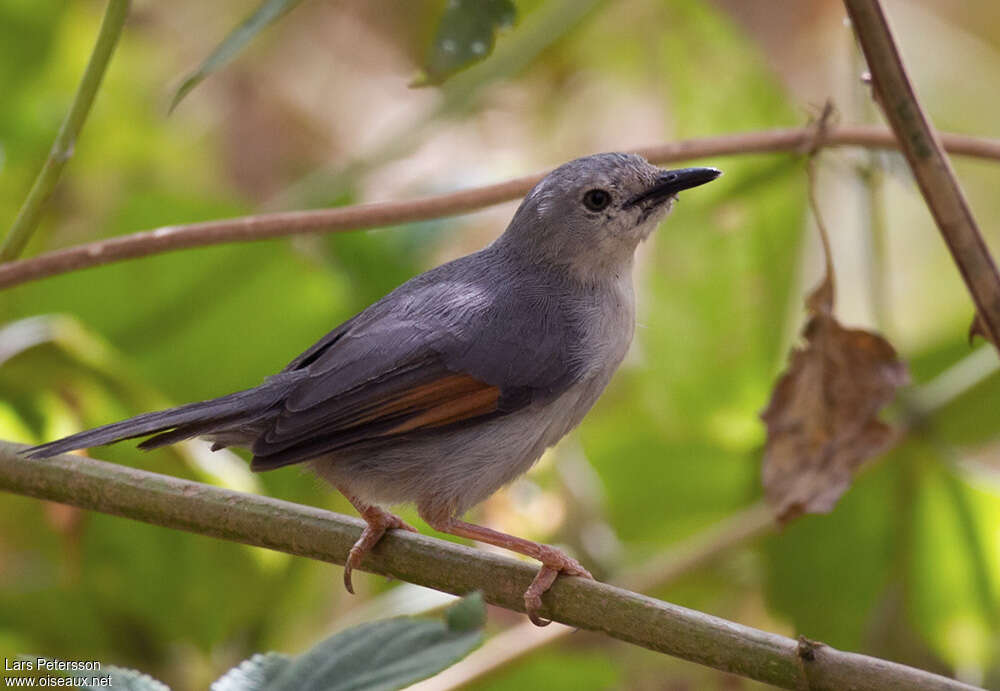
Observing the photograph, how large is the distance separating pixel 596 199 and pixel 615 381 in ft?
5.99

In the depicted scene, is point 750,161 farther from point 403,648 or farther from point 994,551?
point 403,648

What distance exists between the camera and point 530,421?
2373 mm

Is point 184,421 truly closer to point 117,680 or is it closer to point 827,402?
point 117,680

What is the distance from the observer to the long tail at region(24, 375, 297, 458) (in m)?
1.91

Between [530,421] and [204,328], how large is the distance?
4.31ft

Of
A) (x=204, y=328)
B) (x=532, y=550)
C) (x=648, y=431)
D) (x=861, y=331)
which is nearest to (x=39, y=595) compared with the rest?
(x=204, y=328)

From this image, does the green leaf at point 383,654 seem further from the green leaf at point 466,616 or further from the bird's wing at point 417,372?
the bird's wing at point 417,372

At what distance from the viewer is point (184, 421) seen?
207 cm

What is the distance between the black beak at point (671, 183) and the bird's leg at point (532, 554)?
82 cm

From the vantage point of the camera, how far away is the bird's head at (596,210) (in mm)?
2543

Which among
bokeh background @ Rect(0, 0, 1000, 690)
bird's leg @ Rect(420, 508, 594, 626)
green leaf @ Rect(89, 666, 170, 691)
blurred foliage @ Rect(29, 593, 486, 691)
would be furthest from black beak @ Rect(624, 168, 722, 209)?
green leaf @ Rect(89, 666, 170, 691)

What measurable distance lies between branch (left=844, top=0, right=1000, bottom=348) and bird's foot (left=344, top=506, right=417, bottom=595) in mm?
1153

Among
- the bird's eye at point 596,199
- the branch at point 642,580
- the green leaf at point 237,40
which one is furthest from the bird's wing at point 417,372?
the branch at point 642,580

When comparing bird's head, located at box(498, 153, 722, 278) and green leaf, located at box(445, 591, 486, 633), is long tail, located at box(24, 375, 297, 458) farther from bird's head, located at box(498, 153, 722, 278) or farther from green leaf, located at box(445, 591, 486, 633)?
green leaf, located at box(445, 591, 486, 633)
